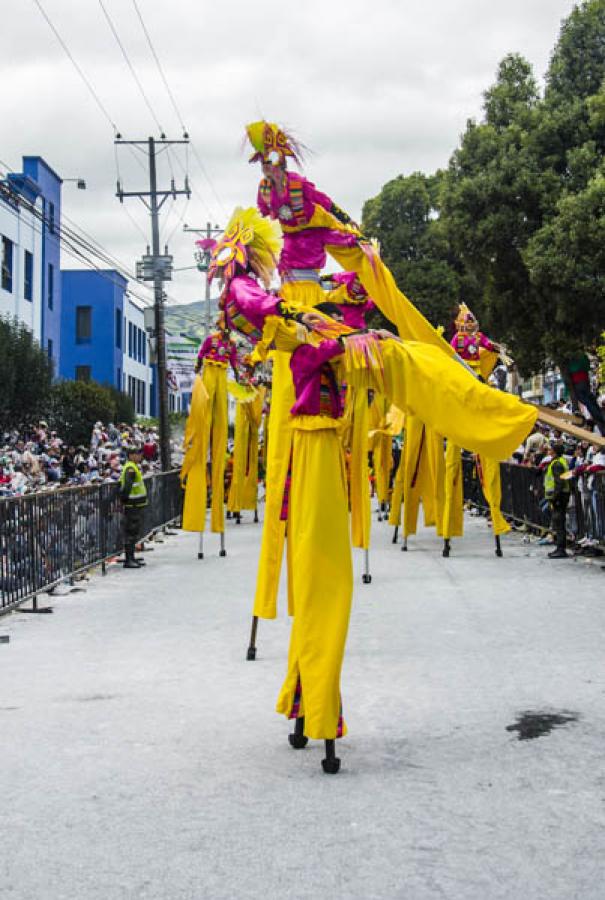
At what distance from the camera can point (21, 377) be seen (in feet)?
95.9

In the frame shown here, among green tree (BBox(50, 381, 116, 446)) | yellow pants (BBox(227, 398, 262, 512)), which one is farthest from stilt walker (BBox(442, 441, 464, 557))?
green tree (BBox(50, 381, 116, 446))

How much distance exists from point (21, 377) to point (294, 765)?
996 inches

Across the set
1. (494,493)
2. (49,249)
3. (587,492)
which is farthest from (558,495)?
(49,249)

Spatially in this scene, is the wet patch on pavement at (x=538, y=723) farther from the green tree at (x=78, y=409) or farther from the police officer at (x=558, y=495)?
the green tree at (x=78, y=409)

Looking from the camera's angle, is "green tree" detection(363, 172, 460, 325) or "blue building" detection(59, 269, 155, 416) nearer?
"green tree" detection(363, 172, 460, 325)

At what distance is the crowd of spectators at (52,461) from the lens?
1736 cm

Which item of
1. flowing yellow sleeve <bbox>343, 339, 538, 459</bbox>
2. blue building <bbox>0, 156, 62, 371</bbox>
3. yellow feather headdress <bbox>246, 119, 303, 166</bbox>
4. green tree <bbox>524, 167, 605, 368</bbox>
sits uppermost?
blue building <bbox>0, 156, 62, 371</bbox>

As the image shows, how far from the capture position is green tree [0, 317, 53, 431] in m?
27.9

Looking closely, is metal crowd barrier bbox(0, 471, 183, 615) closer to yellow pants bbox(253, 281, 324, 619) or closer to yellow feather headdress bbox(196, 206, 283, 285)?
yellow pants bbox(253, 281, 324, 619)

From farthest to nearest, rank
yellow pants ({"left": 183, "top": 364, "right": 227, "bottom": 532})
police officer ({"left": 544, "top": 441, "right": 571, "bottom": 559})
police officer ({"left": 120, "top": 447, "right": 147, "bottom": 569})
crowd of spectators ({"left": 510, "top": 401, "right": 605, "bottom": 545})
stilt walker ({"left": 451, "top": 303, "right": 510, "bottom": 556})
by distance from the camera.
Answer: yellow pants ({"left": 183, "top": 364, "right": 227, "bottom": 532}) < police officer ({"left": 120, "top": 447, "right": 147, "bottom": 569}) < police officer ({"left": 544, "top": 441, "right": 571, "bottom": 559}) < stilt walker ({"left": 451, "top": 303, "right": 510, "bottom": 556}) < crowd of spectators ({"left": 510, "top": 401, "right": 605, "bottom": 545})

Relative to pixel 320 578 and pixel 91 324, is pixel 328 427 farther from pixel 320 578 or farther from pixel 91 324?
pixel 91 324

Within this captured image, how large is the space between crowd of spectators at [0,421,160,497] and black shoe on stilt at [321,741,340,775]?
965cm

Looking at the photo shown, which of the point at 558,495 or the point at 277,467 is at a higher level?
the point at 277,467

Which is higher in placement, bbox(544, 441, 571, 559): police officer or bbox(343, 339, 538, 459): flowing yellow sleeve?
bbox(343, 339, 538, 459): flowing yellow sleeve
